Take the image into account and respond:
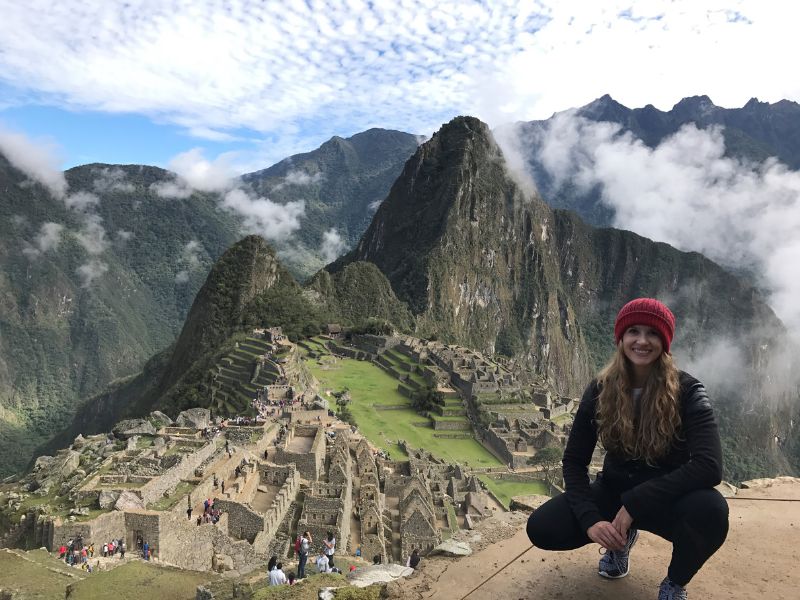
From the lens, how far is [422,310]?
115 meters

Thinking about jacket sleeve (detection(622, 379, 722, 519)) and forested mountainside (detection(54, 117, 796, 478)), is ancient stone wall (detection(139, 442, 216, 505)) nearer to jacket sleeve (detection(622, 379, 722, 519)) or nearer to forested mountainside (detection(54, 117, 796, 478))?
jacket sleeve (detection(622, 379, 722, 519))

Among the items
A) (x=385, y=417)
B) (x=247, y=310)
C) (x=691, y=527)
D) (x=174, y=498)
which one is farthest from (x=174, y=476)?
(x=247, y=310)

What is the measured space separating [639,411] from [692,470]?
555 mm

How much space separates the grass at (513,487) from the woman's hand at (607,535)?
93.9 ft

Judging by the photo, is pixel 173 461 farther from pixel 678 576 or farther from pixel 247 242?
pixel 247 242

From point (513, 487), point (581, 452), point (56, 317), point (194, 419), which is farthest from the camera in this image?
point (56, 317)

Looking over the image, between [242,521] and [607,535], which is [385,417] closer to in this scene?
[242,521]

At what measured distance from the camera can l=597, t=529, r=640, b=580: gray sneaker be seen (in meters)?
4.76

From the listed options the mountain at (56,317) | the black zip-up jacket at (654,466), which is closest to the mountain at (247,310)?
the mountain at (56,317)

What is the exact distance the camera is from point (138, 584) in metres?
8.32

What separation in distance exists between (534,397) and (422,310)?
61.7 metres

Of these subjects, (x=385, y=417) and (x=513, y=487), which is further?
(x=385, y=417)

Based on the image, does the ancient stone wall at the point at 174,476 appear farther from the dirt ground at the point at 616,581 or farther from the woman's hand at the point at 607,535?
the woman's hand at the point at 607,535

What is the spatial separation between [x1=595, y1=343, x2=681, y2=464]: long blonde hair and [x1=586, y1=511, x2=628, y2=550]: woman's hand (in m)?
0.60
